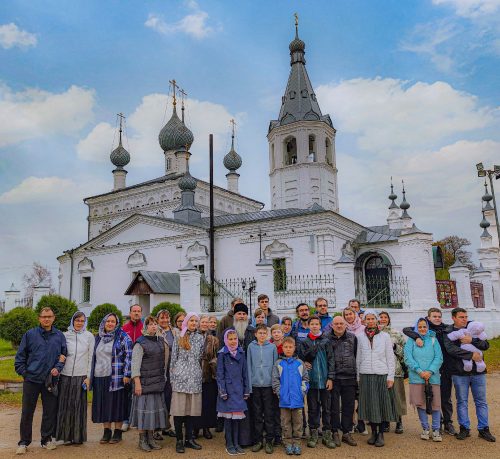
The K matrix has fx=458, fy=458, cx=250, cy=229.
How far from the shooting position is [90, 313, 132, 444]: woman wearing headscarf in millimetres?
5547

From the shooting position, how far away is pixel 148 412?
525 centimetres

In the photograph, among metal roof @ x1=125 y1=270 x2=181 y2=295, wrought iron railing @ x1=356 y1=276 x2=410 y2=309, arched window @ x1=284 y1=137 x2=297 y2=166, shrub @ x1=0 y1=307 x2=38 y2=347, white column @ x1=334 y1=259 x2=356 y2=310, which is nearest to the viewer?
white column @ x1=334 y1=259 x2=356 y2=310

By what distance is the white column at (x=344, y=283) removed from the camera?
1404 centimetres

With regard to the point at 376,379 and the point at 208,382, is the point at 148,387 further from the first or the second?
the point at 376,379

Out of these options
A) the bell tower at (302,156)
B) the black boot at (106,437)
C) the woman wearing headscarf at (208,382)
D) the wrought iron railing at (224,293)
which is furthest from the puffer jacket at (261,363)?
the bell tower at (302,156)

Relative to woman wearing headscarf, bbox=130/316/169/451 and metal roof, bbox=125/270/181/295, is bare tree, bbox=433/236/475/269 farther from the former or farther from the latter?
woman wearing headscarf, bbox=130/316/169/451

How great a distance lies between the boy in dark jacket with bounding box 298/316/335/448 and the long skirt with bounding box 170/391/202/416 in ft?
4.34

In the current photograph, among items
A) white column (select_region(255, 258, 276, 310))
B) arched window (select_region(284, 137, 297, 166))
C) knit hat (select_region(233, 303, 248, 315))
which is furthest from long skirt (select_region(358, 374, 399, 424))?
arched window (select_region(284, 137, 297, 166))

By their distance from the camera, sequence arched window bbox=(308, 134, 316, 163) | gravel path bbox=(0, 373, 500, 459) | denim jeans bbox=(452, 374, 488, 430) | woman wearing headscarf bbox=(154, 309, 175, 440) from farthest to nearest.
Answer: arched window bbox=(308, 134, 316, 163)
woman wearing headscarf bbox=(154, 309, 175, 440)
denim jeans bbox=(452, 374, 488, 430)
gravel path bbox=(0, 373, 500, 459)

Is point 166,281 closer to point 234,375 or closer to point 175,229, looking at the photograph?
point 175,229

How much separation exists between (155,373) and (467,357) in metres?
3.70

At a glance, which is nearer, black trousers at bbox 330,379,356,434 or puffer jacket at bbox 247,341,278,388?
puffer jacket at bbox 247,341,278,388

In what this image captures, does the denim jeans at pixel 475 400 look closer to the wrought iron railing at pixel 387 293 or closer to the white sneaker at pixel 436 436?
the white sneaker at pixel 436 436

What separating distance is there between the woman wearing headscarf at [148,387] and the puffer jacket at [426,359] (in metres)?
2.99
